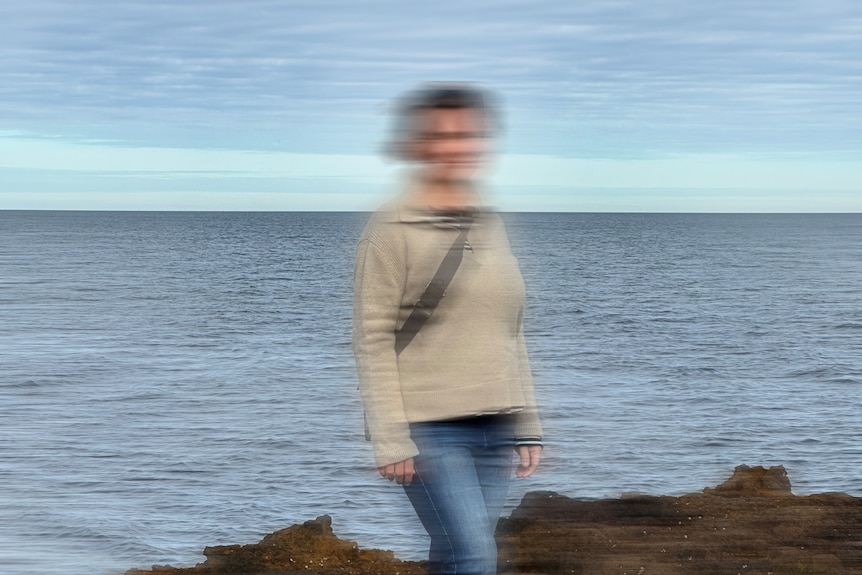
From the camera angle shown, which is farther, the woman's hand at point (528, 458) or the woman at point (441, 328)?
the woman's hand at point (528, 458)

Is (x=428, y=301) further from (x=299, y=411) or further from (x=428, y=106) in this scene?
(x=299, y=411)

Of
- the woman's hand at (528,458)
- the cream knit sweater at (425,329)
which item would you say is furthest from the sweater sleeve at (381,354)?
the woman's hand at (528,458)

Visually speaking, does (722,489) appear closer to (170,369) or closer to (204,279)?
(170,369)

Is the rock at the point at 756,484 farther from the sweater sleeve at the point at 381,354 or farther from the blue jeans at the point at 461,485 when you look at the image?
the sweater sleeve at the point at 381,354

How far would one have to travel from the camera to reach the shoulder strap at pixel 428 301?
8.57 feet

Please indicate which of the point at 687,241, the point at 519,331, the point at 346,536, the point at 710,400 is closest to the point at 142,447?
the point at 346,536

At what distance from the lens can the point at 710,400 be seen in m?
→ 16.0

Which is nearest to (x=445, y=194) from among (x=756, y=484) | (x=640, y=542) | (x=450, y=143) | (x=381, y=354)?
(x=450, y=143)

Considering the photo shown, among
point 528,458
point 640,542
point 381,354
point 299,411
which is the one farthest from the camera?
point 299,411

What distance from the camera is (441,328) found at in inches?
103

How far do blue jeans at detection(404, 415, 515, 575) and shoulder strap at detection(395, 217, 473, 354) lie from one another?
224 millimetres

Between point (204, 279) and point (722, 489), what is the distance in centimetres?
4401

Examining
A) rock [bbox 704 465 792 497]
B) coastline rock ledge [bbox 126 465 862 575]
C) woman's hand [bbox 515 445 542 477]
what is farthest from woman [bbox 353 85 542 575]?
rock [bbox 704 465 792 497]

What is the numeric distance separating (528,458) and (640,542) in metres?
3.40
